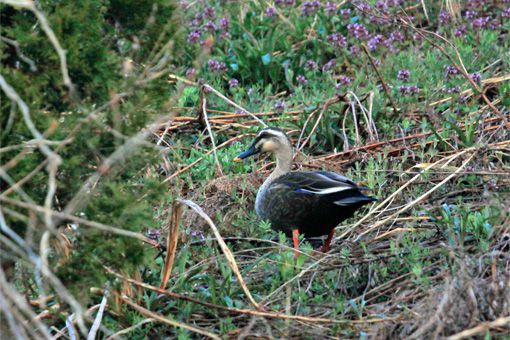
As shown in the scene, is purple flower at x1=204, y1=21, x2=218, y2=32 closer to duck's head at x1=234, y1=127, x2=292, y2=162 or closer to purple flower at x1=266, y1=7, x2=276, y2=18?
purple flower at x1=266, y1=7, x2=276, y2=18

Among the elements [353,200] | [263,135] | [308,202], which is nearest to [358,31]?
[263,135]

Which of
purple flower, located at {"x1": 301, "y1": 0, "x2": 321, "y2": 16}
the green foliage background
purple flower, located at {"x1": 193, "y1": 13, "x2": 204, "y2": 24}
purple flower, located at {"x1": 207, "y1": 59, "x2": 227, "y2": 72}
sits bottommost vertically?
purple flower, located at {"x1": 207, "y1": 59, "x2": 227, "y2": 72}

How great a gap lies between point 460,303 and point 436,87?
417 cm

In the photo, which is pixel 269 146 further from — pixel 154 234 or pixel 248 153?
pixel 154 234

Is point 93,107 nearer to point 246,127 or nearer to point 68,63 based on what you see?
point 68,63

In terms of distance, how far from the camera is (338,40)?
912 cm

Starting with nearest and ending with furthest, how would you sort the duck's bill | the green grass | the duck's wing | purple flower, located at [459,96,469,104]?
the green grass < the duck's wing < the duck's bill < purple flower, located at [459,96,469,104]

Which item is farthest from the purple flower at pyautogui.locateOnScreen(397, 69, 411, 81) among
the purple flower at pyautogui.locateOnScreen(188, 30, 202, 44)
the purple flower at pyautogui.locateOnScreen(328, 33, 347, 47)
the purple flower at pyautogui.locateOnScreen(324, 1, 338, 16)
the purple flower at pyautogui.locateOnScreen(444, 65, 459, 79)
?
the purple flower at pyautogui.locateOnScreen(188, 30, 202, 44)

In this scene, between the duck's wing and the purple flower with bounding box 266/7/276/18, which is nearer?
→ the duck's wing

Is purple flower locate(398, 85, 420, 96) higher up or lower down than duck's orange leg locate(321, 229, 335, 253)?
higher up

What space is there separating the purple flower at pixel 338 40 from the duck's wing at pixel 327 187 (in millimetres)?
2676

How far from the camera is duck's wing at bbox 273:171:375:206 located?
616cm

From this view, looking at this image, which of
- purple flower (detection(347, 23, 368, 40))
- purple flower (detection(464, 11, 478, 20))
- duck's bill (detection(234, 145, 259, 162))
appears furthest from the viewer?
purple flower (detection(464, 11, 478, 20))

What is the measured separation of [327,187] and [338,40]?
10.2 ft
